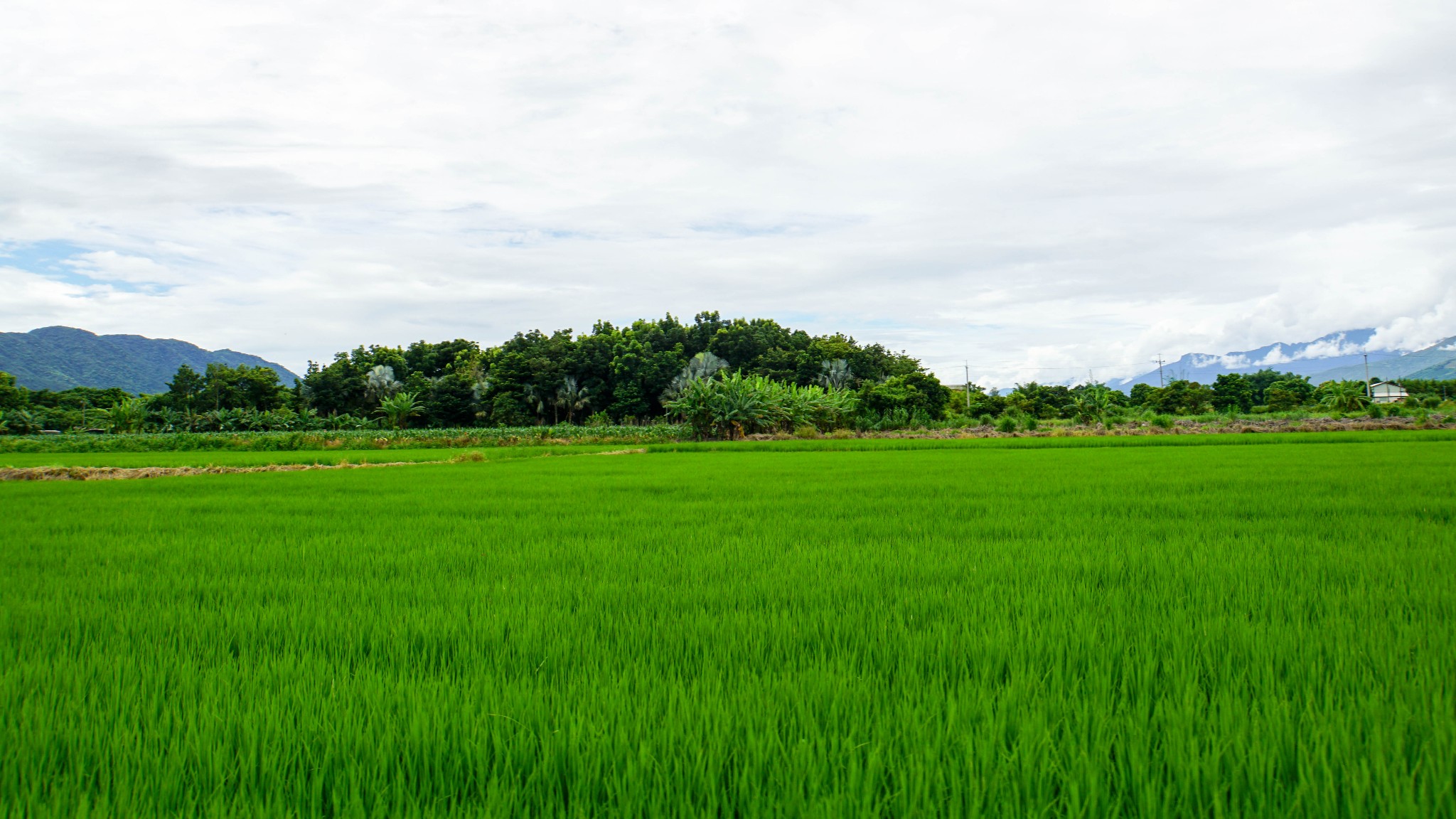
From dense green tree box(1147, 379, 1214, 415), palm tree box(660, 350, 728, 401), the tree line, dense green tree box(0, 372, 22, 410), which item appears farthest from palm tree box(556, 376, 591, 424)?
dense green tree box(1147, 379, 1214, 415)

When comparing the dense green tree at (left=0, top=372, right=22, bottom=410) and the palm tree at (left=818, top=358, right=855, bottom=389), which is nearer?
the dense green tree at (left=0, top=372, right=22, bottom=410)

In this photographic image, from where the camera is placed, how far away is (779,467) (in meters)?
12.3

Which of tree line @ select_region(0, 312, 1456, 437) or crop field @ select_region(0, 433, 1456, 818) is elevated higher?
tree line @ select_region(0, 312, 1456, 437)

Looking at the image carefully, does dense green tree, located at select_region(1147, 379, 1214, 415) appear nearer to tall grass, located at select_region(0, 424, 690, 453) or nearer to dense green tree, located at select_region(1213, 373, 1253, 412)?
dense green tree, located at select_region(1213, 373, 1253, 412)

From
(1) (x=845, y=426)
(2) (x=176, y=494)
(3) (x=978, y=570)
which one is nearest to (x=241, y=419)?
(1) (x=845, y=426)

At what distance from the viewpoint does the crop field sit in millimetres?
1412

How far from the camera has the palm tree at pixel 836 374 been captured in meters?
50.1

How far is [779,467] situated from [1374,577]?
30.9ft

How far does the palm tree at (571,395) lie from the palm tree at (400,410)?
10.1 meters

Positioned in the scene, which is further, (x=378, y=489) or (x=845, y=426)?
(x=845, y=426)

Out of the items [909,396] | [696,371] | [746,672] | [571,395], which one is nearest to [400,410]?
[571,395]

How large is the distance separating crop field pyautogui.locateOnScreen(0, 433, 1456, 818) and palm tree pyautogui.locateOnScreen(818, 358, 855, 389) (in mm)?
45239

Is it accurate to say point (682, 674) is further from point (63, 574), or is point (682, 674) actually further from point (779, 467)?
point (779, 467)

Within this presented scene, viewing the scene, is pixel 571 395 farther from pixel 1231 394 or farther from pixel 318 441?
pixel 1231 394
